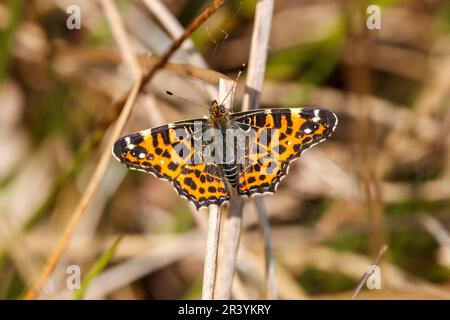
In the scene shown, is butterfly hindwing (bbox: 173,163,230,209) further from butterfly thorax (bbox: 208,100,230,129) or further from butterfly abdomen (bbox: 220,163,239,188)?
butterfly thorax (bbox: 208,100,230,129)

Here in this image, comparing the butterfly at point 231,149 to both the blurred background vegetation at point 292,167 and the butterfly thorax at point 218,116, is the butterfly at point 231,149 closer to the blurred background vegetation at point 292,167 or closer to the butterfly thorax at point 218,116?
the butterfly thorax at point 218,116

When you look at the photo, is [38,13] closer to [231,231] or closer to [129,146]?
[129,146]

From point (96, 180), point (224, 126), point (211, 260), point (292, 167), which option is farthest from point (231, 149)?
point (292, 167)

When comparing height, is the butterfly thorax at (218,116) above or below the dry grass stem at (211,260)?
above

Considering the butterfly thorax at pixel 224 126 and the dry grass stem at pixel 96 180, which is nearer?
the dry grass stem at pixel 96 180

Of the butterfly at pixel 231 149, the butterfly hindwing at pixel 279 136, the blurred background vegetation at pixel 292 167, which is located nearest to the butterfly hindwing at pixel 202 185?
the butterfly at pixel 231 149

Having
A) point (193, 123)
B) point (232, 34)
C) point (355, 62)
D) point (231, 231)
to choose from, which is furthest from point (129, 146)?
point (232, 34)
